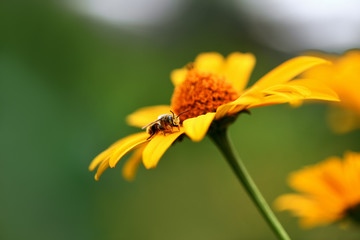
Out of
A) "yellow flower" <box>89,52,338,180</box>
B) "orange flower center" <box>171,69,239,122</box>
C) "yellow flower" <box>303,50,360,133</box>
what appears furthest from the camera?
"yellow flower" <box>303,50,360,133</box>

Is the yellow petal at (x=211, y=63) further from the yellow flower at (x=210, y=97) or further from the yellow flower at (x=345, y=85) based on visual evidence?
the yellow flower at (x=345, y=85)

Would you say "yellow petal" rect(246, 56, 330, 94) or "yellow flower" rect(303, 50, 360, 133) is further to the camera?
"yellow flower" rect(303, 50, 360, 133)

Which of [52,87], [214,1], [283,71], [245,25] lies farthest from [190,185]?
[214,1]

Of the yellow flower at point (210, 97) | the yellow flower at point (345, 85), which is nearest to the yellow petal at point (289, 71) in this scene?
the yellow flower at point (210, 97)

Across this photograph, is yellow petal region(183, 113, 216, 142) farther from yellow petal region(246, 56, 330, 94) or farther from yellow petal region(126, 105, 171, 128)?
yellow petal region(126, 105, 171, 128)

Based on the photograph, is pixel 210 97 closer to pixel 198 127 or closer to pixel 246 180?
pixel 246 180

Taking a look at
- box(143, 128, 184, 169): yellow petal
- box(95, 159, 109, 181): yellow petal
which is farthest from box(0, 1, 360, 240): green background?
box(95, 159, 109, 181): yellow petal

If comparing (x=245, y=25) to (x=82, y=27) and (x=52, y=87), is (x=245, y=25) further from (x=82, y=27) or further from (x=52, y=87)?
(x=52, y=87)
